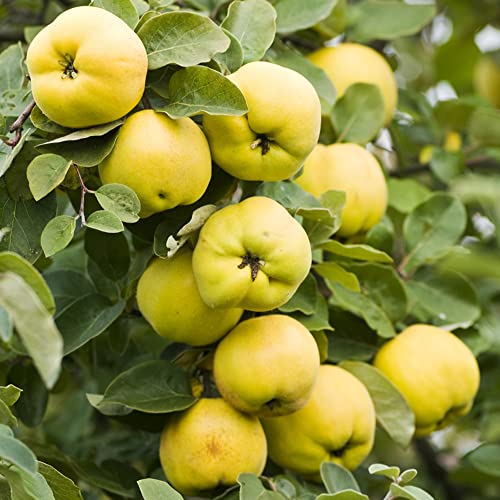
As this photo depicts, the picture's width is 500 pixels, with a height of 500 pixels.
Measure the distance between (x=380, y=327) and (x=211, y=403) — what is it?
34cm

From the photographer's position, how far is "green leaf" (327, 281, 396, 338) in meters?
1.35

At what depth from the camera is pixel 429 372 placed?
1.35m

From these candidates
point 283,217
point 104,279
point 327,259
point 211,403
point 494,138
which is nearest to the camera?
point 283,217

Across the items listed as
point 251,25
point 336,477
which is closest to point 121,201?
point 251,25

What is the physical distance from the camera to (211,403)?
1.16 metres

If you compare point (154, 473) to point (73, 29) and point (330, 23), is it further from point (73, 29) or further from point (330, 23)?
point (330, 23)

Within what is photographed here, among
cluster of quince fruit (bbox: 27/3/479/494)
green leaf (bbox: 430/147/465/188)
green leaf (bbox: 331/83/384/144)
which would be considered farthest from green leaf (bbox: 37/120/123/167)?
green leaf (bbox: 430/147/465/188)


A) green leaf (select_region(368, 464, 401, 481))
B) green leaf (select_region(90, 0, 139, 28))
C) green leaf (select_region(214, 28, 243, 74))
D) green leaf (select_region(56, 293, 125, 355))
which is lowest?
green leaf (select_region(56, 293, 125, 355))

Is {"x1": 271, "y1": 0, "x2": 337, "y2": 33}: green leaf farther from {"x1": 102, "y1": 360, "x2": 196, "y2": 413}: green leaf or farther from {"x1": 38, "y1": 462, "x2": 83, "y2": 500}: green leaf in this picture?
{"x1": 38, "y1": 462, "x2": 83, "y2": 500}: green leaf

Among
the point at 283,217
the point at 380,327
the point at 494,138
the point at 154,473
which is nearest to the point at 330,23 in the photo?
the point at 494,138

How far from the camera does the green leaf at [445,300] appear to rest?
4.95 feet

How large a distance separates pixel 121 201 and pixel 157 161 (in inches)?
2.3

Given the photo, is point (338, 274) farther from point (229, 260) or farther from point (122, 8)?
point (122, 8)

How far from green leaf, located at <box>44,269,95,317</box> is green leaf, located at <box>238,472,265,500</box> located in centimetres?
37
